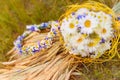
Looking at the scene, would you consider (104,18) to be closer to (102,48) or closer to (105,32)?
(105,32)

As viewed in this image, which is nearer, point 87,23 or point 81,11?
point 87,23

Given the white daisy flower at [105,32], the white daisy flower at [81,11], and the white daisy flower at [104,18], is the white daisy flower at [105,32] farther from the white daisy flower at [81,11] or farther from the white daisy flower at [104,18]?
the white daisy flower at [81,11]

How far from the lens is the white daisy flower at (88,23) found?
2771mm

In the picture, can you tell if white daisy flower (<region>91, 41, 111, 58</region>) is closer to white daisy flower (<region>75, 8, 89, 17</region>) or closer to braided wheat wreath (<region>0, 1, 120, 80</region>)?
braided wheat wreath (<region>0, 1, 120, 80</region>)

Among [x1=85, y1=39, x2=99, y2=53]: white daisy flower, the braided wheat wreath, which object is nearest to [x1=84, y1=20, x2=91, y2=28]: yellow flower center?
the braided wheat wreath

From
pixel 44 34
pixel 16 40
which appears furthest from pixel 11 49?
pixel 44 34

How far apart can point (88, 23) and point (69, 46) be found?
0.22 metres

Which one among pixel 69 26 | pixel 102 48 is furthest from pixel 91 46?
pixel 69 26

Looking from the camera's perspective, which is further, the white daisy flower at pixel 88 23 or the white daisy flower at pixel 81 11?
the white daisy flower at pixel 81 11

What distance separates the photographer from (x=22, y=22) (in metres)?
3.36

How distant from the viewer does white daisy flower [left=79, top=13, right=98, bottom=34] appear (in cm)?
277

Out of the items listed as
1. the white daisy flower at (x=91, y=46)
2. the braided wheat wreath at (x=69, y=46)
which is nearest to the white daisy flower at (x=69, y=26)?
the braided wheat wreath at (x=69, y=46)

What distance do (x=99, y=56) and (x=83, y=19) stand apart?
0.29 metres

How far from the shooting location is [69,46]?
2.87m
